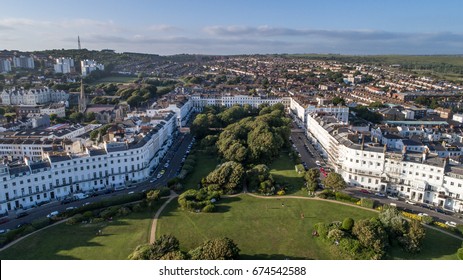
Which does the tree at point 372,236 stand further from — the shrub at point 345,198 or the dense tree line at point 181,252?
the dense tree line at point 181,252

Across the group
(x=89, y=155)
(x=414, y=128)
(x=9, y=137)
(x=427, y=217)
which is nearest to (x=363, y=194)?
(x=427, y=217)

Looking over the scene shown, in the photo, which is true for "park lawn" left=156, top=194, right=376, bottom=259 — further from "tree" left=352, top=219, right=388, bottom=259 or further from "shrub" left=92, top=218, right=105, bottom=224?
"shrub" left=92, top=218, right=105, bottom=224

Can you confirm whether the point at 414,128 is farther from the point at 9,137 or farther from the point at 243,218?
the point at 9,137

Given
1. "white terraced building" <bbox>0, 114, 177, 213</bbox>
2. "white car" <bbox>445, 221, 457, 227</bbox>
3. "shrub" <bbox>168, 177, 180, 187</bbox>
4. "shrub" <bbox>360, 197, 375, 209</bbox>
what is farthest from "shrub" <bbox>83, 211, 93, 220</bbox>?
"white car" <bbox>445, 221, 457, 227</bbox>

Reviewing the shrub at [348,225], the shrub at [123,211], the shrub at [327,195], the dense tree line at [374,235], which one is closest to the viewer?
the dense tree line at [374,235]

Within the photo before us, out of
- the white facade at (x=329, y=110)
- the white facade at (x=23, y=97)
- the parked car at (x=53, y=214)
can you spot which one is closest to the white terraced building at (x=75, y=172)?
the parked car at (x=53, y=214)

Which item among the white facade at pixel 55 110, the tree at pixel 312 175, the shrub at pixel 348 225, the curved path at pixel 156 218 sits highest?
the white facade at pixel 55 110
